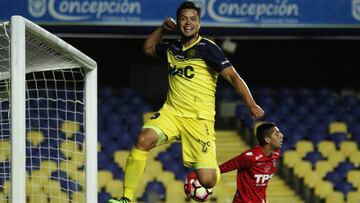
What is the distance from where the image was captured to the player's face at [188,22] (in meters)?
5.93

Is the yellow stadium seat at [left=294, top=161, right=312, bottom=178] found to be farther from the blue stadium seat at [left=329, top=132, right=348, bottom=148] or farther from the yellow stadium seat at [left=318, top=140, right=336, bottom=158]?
the blue stadium seat at [left=329, top=132, right=348, bottom=148]

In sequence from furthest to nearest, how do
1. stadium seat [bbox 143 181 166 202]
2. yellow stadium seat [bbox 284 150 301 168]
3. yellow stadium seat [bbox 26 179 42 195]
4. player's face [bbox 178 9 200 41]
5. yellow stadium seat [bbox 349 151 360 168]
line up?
yellow stadium seat [bbox 349 151 360 168] < yellow stadium seat [bbox 284 150 301 168] < stadium seat [bbox 143 181 166 202] < yellow stadium seat [bbox 26 179 42 195] < player's face [bbox 178 9 200 41]

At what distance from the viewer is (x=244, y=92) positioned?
234 inches

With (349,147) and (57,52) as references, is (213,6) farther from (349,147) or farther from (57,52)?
(57,52)

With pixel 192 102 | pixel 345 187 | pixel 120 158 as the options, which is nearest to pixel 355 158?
pixel 345 187

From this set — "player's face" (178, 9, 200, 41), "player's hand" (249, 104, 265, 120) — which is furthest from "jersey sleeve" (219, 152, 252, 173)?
"player's face" (178, 9, 200, 41)

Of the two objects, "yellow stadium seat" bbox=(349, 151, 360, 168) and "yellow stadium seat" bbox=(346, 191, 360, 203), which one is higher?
"yellow stadium seat" bbox=(349, 151, 360, 168)

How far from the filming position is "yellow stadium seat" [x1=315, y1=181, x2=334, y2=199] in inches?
489

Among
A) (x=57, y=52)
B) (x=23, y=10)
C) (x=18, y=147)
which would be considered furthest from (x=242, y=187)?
(x=23, y=10)

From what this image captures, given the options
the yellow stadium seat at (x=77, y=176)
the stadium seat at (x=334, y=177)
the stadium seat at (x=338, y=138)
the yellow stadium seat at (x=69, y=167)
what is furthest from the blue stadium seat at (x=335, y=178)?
the yellow stadium seat at (x=77, y=176)

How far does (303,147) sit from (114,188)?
3527 millimetres

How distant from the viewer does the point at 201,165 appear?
6.16 meters

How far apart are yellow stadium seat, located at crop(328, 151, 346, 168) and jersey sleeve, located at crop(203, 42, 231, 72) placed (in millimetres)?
7689

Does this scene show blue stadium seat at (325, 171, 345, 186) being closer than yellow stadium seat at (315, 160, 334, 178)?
Yes
